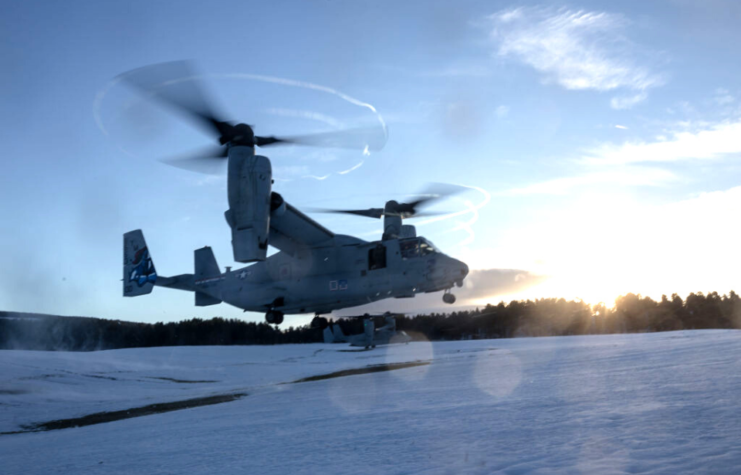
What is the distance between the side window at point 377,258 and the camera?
63.5ft

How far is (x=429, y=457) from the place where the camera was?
298cm

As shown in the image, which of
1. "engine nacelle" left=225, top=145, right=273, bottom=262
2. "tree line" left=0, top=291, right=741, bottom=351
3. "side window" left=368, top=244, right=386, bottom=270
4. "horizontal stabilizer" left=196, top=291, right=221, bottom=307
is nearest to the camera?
"engine nacelle" left=225, top=145, right=273, bottom=262

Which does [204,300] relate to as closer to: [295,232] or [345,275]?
[295,232]

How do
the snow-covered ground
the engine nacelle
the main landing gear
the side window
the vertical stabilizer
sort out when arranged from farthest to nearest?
the vertical stabilizer, the main landing gear, the side window, the engine nacelle, the snow-covered ground

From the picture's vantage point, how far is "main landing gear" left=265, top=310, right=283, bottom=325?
812 inches

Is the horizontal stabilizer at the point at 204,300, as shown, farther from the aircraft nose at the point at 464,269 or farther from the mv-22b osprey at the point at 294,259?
the aircraft nose at the point at 464,269

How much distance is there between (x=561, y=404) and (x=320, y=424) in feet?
6.63

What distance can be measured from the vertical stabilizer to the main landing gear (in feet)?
22.4

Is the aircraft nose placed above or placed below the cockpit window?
below

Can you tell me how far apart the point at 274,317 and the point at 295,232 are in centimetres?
369

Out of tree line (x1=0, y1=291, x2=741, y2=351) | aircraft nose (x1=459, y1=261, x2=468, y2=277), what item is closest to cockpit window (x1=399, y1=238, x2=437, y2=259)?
aircraft nose (x1=459, y1=261, x2=468, y2=277)

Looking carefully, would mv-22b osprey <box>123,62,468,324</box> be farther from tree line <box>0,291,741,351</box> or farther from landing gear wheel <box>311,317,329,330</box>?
tree line <box>0,291,741,351</box>

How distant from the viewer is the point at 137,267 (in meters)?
25.1

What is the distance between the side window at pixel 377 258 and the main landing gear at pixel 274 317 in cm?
424
